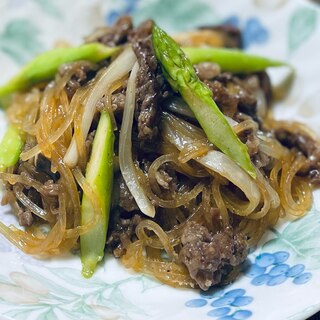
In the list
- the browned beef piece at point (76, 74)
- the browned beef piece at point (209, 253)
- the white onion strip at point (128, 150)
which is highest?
the browned beef piece at point (76, 74)

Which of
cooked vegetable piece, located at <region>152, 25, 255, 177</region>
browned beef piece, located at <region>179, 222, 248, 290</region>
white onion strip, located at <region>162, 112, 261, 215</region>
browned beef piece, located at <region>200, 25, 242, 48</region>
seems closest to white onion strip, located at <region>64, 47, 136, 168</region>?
cooked vegetable piece, located at <region>152, 25, 255, 177</region>

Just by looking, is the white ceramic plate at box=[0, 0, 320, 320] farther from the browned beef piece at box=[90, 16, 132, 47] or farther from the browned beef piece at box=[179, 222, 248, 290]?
the browned beef piece at box=[90, 16, 132, 47]

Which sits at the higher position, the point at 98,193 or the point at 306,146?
the point at 98,193

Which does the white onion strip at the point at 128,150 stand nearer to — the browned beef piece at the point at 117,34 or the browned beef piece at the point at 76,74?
the browned beef piece at the point at 76,74

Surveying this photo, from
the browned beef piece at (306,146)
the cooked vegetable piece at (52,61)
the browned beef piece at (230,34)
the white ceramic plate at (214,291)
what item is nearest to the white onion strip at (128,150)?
the white ceramic plate at (214,291)

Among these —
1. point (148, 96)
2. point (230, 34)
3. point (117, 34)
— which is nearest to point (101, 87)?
point (148, 96)

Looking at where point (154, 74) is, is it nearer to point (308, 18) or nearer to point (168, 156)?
point (168, 156)

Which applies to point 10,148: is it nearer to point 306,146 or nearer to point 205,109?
point 205,109
